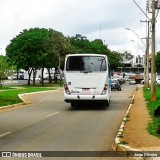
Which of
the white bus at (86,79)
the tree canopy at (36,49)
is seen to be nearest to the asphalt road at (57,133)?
the white bus at (86,79)

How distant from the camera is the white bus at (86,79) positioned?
81.7 feet

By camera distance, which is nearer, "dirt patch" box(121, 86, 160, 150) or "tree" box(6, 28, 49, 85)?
"dirt patch" box(121, 86, 160, 150)

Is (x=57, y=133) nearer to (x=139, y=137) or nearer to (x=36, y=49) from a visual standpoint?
A: (x=139, y=137)

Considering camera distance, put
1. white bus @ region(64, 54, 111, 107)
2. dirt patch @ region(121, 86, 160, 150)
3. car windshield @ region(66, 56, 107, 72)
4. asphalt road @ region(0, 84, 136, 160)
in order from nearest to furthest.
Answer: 1. dirt patch @ region(121, 86, 160, 150)
2. asphalt road @ region(0, 84, 136, 160)
3. white bus @ region(64, 54, 111, 107)
4. car windshield @ region(66, 56, 107, 72)

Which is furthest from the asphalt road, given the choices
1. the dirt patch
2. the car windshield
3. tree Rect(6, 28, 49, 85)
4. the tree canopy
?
tree Rect(6, 28, 49, 85)

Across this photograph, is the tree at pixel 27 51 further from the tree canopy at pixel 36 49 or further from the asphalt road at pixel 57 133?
the asphalt road at pixel 57 133

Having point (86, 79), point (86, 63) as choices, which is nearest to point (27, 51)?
point (86, 63)

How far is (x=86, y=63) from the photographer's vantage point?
25.2 meters

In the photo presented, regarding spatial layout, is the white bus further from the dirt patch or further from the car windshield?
the dirt patch

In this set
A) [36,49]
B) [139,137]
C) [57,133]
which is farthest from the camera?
[36,49]

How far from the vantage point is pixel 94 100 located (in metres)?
25.2

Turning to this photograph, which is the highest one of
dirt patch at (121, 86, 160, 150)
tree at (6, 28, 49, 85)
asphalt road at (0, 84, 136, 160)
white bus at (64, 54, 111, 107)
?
tree at (6, 28, 49, 85)

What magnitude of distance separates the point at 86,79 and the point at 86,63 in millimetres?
926

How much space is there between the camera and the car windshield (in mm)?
25078
